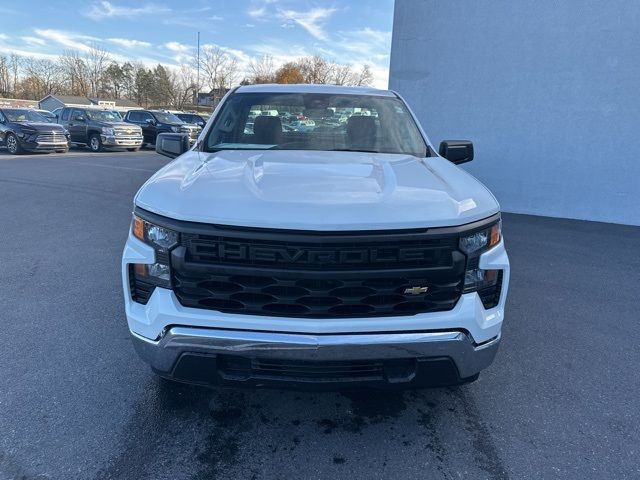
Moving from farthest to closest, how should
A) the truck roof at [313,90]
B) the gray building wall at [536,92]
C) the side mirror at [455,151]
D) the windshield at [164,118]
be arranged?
the windshield at [164,118], the gray building wall at [536,92], the truck roof at [313,90], the side mirror at [455,151]

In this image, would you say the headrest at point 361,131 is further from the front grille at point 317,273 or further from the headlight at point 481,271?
the front grille at point 317,273

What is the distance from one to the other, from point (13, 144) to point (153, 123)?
611cm

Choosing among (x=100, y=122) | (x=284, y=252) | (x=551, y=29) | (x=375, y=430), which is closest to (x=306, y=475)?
(x=375, y=430)

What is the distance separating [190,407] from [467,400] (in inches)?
68.4

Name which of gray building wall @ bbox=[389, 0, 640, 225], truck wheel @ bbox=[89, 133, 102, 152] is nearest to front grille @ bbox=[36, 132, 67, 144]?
truck wheel @ bbox=[89, 133, 102, 152]

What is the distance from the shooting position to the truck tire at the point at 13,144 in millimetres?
16297

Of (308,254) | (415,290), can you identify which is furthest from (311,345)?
(415,290)

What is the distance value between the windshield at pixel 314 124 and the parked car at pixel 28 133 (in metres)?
15.8

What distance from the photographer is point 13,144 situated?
16.4m

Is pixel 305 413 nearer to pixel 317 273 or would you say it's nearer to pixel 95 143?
pixel 317 273

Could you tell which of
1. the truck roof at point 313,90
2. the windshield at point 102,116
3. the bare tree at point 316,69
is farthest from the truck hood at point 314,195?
the bare tree at point 316,69

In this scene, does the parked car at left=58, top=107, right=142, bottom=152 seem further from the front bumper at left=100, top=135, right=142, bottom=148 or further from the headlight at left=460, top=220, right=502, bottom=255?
the headlight at left=460, top=220, right=502, bottom=255

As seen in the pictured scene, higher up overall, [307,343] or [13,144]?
[307,343]

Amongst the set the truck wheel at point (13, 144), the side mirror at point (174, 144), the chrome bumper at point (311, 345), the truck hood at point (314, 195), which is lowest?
the truck wheel at point (13, 144)
